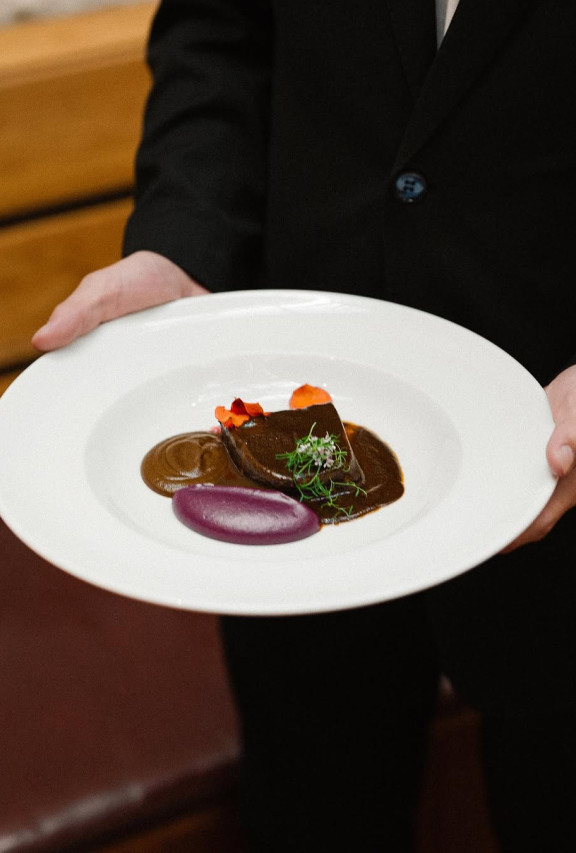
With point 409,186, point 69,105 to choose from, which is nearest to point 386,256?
point 409,186

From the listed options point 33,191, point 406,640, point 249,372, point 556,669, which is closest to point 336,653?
point 406,640

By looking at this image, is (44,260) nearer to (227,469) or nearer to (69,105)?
(69,105)

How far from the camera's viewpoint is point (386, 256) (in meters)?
1.10

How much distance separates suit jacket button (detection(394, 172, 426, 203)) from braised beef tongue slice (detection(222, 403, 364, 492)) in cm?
26

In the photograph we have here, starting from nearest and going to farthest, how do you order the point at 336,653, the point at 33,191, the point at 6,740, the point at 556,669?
1. the point at 556,669
2. the point at 336,653
3. the point at 6,740
4. the point at 33,191

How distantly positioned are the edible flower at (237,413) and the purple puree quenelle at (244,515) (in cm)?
11

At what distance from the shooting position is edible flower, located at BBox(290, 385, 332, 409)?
42.5 inches

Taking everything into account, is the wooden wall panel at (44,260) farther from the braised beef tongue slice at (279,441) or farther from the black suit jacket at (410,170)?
the braised beef tongue slice at (279,441)

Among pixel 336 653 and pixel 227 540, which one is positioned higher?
pixel 227 540

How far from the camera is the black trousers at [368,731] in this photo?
1.28 meters

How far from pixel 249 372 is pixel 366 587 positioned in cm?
43

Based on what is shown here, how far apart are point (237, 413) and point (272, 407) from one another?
3.0 inches

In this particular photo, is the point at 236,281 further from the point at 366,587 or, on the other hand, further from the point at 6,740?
the point at 6,740

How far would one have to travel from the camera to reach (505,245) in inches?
40.8
